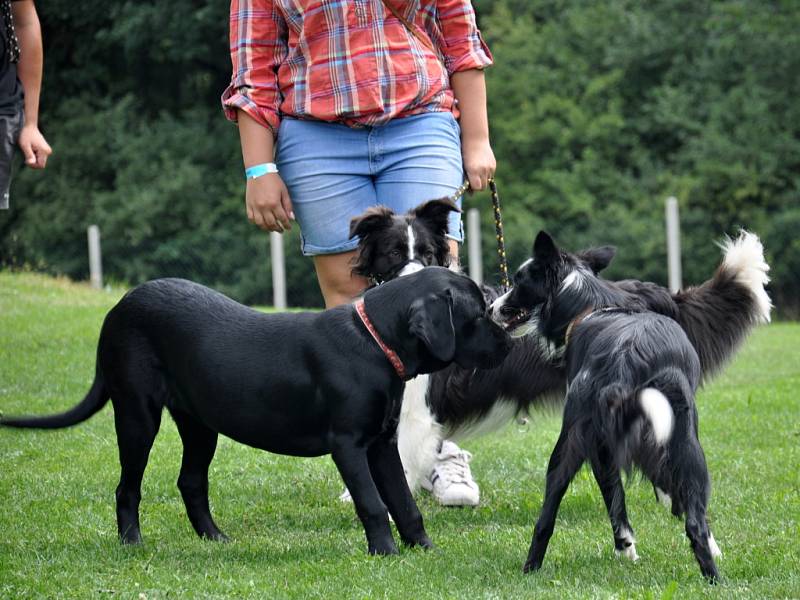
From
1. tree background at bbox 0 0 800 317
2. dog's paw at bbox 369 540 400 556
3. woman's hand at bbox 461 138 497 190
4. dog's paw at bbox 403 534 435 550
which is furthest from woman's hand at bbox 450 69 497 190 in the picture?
tree background at bbox 0 0 800 317

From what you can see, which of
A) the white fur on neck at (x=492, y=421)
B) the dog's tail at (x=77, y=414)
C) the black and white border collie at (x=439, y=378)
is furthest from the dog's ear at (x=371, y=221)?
the dog's tail at (x=77, y=414)

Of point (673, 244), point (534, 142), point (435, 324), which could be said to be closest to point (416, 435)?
point (435, 324)

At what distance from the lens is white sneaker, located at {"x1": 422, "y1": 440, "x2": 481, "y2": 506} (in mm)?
5059

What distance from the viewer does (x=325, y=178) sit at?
467 cm

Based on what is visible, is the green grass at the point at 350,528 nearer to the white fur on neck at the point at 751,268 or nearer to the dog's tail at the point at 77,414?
the dog's tail at the point at 77,414

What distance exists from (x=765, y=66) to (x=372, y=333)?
786 inches

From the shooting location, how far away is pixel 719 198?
70.5 feet

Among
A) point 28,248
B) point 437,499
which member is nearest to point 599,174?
point 28,248

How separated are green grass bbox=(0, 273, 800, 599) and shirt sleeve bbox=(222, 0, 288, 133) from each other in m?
1.69

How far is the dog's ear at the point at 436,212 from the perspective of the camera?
476 cm

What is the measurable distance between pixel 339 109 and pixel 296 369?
113 cm

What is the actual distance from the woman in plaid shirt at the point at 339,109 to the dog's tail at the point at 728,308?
3.94 feet

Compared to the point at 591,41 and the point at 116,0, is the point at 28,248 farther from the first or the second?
the point at 591,41

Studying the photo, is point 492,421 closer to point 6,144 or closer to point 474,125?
point 474,125
